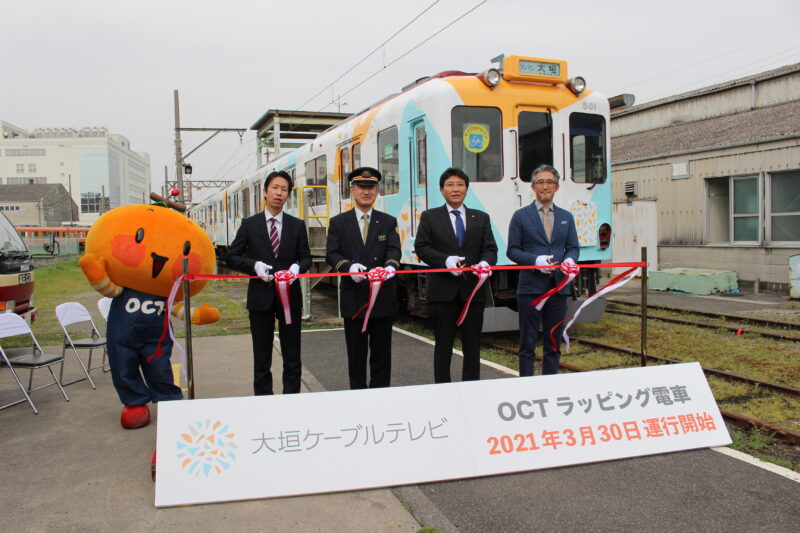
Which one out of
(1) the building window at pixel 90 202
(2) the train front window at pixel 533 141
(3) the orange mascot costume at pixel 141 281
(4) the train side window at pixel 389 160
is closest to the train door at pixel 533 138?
(2) the train front window at pixel 533 141

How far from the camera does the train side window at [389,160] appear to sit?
27.0 ft

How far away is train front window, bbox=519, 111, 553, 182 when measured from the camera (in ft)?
25.2

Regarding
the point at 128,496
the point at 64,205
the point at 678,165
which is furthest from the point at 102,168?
the point at 128,496

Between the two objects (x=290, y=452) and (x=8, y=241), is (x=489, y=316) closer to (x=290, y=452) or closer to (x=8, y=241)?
(x=290, y=452)

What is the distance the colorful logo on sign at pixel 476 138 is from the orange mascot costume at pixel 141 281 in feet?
12.3

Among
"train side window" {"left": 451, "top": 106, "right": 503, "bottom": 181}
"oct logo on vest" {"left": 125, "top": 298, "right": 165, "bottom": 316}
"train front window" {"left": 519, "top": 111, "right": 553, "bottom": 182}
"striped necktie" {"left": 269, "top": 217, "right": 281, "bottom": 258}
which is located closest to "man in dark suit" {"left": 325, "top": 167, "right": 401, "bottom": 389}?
"striped necktie" {"left": 269, "top": 217, "right": 281, "bottom": 258}

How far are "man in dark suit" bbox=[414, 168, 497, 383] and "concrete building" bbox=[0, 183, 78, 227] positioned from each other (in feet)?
271

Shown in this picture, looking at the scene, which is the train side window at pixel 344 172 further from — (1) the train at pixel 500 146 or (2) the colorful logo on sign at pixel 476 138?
(2) the colorful logo on sign at pixel 476 138

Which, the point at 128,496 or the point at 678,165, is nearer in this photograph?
the point at 128,496

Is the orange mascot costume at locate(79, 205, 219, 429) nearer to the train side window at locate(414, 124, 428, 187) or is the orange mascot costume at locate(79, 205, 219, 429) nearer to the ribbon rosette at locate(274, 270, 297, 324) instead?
the ribbon rosette at locate(274, 270, 297, 324)

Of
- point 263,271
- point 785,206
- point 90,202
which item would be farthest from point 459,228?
point 90,202

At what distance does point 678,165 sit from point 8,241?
14408mm

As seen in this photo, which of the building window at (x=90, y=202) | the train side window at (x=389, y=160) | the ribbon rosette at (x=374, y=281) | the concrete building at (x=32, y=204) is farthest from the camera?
the building window at (x=90, y=202)

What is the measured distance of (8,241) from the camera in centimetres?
766
